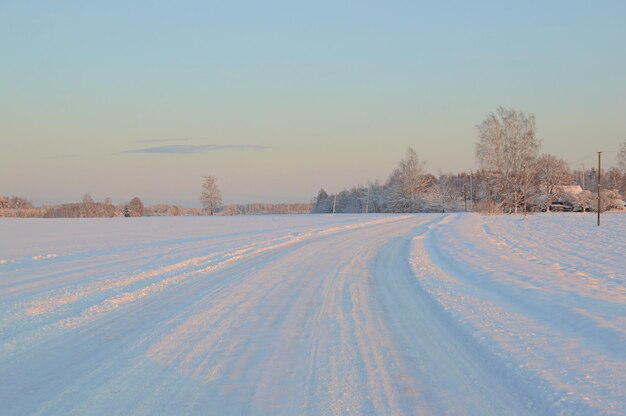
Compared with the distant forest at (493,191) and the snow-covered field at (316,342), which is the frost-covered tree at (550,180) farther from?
the snow-covered field at (316,342)

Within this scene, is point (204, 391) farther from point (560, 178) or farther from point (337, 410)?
point (560, 178)

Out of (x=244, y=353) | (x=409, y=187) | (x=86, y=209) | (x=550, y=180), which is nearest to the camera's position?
(x=244, y=353)

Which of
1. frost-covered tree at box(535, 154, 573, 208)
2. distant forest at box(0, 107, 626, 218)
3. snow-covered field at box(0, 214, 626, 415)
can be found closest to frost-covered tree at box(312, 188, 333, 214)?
distant forest at box(0, 107, 626, 218)

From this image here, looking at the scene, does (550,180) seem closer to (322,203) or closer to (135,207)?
(322,203)

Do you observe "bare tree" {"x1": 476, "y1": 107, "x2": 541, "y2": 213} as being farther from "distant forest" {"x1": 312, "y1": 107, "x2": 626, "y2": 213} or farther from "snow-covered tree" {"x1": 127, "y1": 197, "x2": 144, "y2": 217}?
"snow-covered tree" {"x1": 127, "y1": 197, "x2": 144, "y2": 217}

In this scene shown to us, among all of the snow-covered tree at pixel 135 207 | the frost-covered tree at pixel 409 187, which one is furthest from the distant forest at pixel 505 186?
the snow-covered tree at pixel 135 207

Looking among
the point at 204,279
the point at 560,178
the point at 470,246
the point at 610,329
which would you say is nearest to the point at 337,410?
the point at 610,329

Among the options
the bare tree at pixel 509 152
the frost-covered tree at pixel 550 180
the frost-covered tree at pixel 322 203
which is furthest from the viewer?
the frost-covered tree at pixel 322 203

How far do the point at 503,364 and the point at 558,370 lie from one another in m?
0.56

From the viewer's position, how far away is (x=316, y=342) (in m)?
6.61

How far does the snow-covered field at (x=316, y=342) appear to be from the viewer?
4.65 meters

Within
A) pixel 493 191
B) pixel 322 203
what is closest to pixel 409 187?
pixel 493 191

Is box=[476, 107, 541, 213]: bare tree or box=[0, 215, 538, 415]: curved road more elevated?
box=[476, 107, 541, 213]: bare tree

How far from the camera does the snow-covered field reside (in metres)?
4.65
